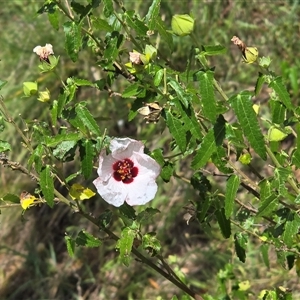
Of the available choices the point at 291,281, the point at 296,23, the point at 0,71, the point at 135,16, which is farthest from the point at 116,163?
the point at 0,71

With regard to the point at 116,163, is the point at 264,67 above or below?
above

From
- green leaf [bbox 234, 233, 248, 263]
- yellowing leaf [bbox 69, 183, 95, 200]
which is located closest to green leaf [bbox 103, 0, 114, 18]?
yellowing leaf [bbox 69, 183, 95, 200]

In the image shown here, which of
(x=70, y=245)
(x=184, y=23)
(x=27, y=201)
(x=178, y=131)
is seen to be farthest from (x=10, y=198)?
(x=184, y=23)

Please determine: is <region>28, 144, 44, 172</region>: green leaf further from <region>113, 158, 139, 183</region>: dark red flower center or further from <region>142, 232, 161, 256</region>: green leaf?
<region>142, 232, 161, 256</region>: green leaf

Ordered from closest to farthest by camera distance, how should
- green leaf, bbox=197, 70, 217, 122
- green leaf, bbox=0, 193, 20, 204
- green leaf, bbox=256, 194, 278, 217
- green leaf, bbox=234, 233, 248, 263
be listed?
green leaf, bbox=197, 70, 217, 122
green leaf, bbox=256, 194, 278, 217
green leaf, bbox=0, 193, 20, 204
green leaf, bbox=234, 233, 248, 263

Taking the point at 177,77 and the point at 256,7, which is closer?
the point at 177,77

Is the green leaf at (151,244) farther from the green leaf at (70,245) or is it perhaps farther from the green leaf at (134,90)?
the green leaf at (134,90)

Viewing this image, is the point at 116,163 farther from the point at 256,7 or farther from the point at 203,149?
the point at 256,7
